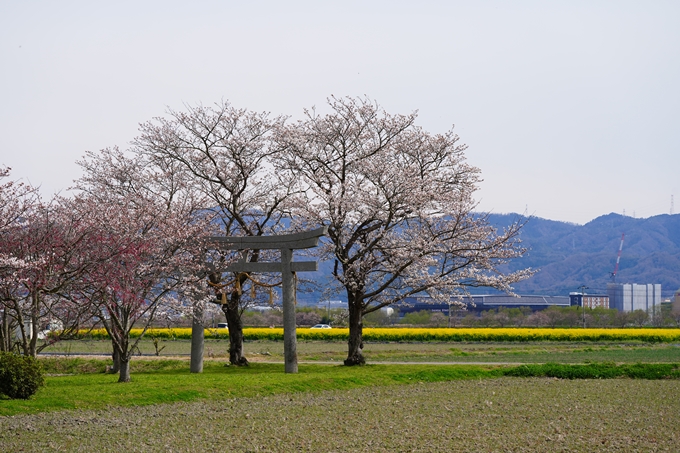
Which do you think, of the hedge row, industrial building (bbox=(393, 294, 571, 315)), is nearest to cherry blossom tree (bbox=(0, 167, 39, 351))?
the hedge row

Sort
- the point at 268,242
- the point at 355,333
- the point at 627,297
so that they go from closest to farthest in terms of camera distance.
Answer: the point at 268,242 < the point at 355,333 < the point at 627,297

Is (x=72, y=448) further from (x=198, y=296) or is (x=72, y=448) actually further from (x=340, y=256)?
(x=340, y=256)

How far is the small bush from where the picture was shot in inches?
565

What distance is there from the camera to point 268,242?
23.2 m

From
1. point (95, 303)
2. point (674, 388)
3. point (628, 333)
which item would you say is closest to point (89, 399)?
point (95, 303)

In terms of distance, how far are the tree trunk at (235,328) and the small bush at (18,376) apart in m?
11.5

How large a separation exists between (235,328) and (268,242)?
16.7ft

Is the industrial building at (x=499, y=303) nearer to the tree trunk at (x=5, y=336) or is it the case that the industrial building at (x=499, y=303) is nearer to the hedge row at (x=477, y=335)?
the hedge row at (x=477, y=335)

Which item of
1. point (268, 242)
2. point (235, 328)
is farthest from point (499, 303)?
point (268, 242)

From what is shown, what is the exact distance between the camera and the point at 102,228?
19078mm

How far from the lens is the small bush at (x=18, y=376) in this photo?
1434cm

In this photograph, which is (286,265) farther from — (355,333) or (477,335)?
(477,335)

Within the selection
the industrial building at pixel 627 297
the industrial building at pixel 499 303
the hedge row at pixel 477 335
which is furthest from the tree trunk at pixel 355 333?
the industrial building at pixel 627 297

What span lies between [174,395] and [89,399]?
201 cm
